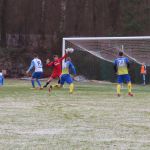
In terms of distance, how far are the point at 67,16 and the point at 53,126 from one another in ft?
165

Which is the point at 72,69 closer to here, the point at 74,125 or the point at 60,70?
the point at 60,70

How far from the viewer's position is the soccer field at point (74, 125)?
35.4 ft

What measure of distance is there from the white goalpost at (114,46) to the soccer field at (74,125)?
13124 mm

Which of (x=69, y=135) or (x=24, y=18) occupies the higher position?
(x=24, y=18)

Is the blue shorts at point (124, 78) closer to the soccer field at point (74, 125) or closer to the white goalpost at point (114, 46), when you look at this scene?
the soccer field at point (74, 125)

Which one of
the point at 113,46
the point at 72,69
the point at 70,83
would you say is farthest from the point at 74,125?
the point at 113,46

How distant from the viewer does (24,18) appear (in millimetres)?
63750

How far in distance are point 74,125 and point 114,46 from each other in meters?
20.6

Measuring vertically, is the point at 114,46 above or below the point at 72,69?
Result: above

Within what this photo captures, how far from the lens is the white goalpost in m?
33.2

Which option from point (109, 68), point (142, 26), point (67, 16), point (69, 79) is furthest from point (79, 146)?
point (67, 16)

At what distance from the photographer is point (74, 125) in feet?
44.3

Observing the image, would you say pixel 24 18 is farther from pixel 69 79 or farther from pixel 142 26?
pixel 69 79

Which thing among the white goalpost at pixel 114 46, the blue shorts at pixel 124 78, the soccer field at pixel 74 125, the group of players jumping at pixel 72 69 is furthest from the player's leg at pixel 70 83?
the white goalpost at pixel 114 46
